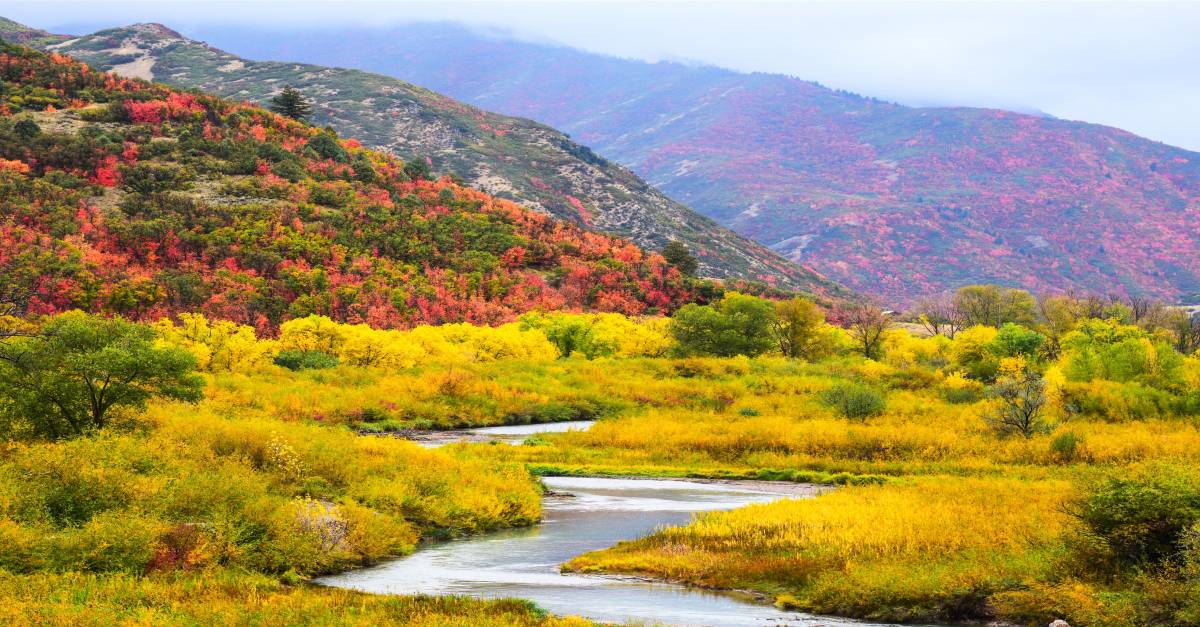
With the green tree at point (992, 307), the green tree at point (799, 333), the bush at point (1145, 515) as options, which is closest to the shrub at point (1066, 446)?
the bush at point (1145, 515)

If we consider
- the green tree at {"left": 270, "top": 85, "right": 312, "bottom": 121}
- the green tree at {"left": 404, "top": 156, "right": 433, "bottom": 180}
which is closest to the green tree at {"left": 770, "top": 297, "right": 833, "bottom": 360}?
the green tree at {"left": 404, "top": 156, "right": 433, "bottom": 180}

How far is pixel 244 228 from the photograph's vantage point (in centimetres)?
9556

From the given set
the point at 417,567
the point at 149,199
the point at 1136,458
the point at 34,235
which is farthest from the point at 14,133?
the point at 1136,458

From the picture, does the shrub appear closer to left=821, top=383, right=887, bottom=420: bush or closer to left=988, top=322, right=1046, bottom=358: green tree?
left=821, top=383, right=887, bottom=420: bush

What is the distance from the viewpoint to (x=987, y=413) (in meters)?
46.7

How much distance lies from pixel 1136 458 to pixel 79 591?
35145 mm

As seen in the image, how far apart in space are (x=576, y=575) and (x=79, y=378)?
17.1 meters

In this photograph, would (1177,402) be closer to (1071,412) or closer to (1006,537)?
(1071,412)

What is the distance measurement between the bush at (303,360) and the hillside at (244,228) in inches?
631

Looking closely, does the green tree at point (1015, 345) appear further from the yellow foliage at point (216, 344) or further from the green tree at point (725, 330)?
the yellow foliage at point (216, 344)

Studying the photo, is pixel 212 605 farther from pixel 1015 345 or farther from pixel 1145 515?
pixel 1015 345

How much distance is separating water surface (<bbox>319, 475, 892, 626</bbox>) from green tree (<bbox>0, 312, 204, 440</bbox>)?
36.6ft

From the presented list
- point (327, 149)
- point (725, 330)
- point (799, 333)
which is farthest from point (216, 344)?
point (327, 149)

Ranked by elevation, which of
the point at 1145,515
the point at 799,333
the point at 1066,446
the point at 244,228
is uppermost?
the point at 1145,515
